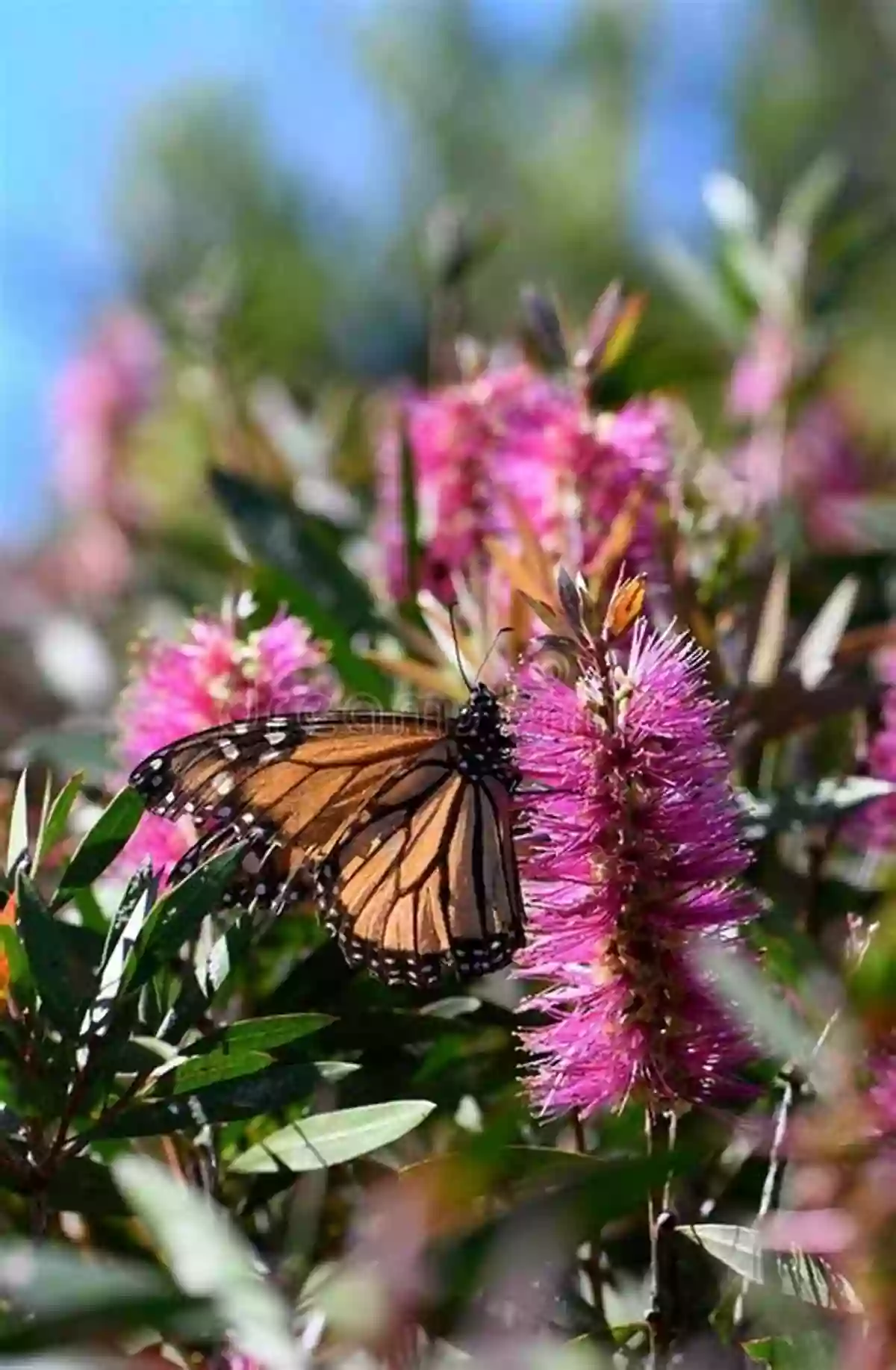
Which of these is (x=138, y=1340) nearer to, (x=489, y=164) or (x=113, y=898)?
(x=113, y=898)

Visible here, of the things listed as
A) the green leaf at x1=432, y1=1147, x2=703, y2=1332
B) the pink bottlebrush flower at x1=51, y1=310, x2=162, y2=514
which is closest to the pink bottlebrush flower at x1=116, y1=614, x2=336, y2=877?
the green leaf at x1=432, y1=1147, x2=703, y2=1332

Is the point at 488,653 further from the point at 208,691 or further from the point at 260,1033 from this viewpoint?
the point at 260,1033

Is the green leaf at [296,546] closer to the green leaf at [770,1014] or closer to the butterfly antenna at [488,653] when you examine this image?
the butterfly antenna at [488,653]

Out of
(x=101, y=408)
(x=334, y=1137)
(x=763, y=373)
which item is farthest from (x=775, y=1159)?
(x=101, y=408)

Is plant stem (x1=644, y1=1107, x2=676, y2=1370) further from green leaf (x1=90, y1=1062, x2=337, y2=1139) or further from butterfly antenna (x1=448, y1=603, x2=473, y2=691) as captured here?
butterfly antenna (x1=448, y1=603, x2=473, y2=691)

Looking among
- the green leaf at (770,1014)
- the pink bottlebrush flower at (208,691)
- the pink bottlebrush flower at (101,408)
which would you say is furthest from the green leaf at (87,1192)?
the pink bottlebrush flower at (101,408)

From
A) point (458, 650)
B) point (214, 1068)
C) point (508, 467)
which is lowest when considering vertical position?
point (214, 1068)

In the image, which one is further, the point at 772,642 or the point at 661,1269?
the point at 772,642
